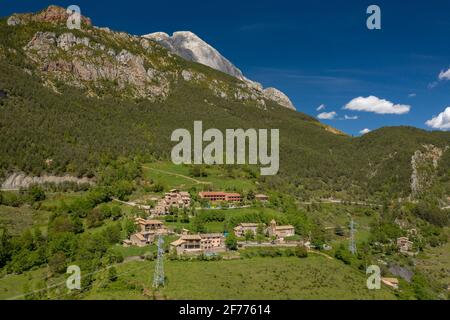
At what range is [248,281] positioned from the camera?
50.8 metres

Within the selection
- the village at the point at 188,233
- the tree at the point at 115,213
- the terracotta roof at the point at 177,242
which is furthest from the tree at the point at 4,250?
the terracotta roof at the point at 177,242

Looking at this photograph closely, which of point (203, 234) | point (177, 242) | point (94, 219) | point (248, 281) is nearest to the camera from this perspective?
point (248, 281)

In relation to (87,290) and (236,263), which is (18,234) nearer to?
(87,290)

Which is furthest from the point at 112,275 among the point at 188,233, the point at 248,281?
the point at 188,233

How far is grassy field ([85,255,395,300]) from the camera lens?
A: 151ft

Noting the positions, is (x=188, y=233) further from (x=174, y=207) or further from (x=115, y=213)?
(x=115, y=213)

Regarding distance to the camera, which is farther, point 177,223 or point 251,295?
point 177,223

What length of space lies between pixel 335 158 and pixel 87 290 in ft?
535

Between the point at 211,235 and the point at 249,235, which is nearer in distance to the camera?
the point at 211,235

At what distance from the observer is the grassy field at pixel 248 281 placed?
4603 centimetres

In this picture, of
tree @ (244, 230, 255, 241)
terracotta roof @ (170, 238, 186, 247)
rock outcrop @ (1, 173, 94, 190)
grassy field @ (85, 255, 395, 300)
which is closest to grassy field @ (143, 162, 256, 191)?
rock outcrop @ (1, 173, 94, 190)

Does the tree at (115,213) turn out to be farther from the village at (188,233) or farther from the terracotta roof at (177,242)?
the terracotta roof at (177,242)
